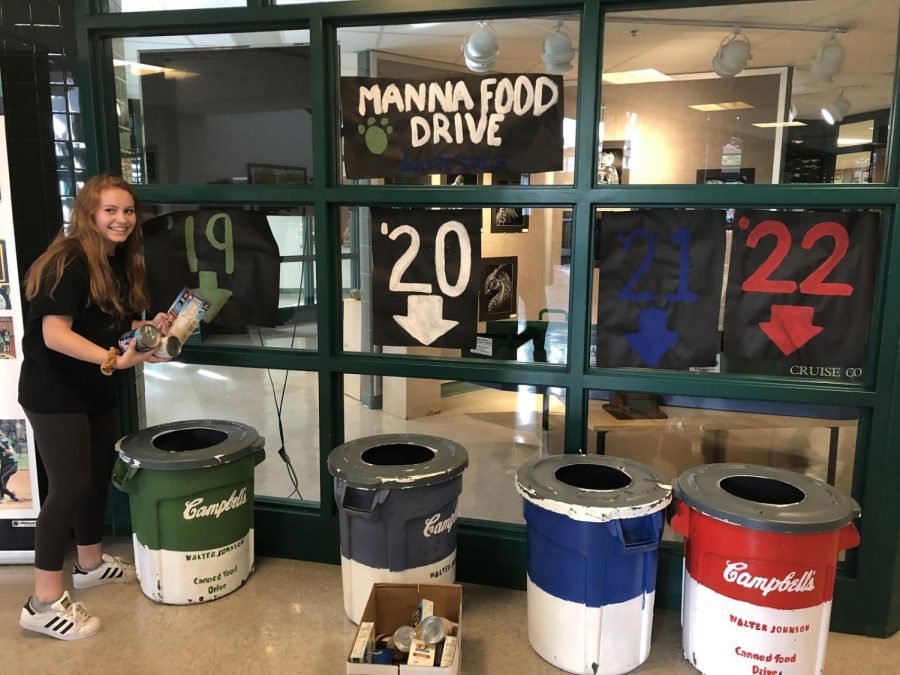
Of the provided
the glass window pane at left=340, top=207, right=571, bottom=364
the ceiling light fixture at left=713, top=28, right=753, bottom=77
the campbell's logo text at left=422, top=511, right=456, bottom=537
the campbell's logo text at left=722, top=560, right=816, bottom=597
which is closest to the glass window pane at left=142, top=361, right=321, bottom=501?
the glass window pane at left=340, top=207, right=571, bottom=364

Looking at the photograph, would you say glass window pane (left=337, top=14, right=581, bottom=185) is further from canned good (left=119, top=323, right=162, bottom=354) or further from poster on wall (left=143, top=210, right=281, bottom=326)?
canned good (left=119, top=323, right=162, bottom=354)

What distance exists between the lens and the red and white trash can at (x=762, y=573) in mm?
1789

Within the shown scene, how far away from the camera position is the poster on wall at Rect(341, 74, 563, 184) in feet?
7.74

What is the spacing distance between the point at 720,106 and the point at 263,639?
3154 mm

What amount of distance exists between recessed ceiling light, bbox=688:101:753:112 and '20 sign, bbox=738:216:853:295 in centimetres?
119

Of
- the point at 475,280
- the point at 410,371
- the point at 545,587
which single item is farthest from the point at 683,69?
the point at 545,587

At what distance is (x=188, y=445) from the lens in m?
2.60

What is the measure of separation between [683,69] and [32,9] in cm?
304

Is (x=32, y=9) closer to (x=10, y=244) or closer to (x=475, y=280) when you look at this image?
(x=10, y=244)

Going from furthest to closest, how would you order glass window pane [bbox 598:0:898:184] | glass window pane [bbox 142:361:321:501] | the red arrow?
glass window pane [bbox 142:361:321:501] < glass window pane [bbox 598:0:898:184] < the red arrow

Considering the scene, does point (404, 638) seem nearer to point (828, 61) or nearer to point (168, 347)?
point (168, 347)

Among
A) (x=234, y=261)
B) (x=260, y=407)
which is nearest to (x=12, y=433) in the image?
(x=234, y=261)

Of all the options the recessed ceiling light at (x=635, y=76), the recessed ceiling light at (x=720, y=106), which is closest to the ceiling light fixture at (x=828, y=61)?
the recessed ceiling light at (x=720, y=106)

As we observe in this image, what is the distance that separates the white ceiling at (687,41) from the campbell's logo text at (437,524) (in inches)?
61.2
